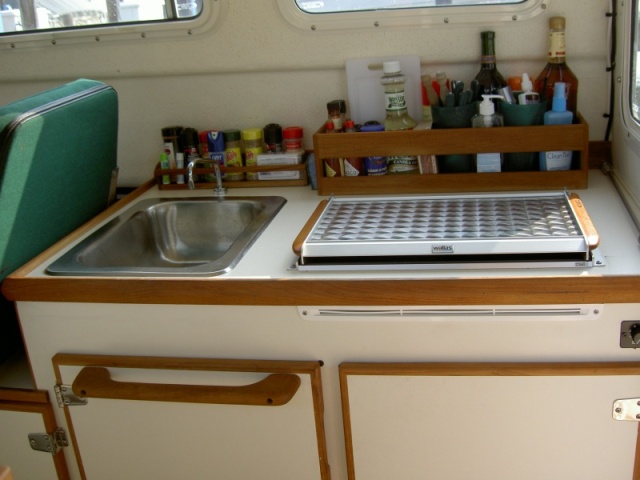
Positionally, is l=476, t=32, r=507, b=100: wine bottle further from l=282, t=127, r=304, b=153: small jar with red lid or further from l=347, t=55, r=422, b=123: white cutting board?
l=282, t=127, r=304, b=153: small jar with red lid

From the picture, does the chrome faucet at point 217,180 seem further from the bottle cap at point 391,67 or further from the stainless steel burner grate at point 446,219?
the bottle cap at point 391,67

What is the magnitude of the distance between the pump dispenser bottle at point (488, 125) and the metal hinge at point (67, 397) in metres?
1.09

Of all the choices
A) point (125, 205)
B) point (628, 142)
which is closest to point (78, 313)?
point (125, 205)

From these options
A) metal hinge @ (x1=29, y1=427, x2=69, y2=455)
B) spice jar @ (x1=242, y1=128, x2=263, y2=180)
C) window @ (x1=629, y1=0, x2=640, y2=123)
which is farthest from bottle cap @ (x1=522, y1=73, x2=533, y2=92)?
metal hinge @ (x1=29, y1=427, x2=69, y2=455)

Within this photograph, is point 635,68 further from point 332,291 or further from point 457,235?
point 332,291

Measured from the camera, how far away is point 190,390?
1.57 metres

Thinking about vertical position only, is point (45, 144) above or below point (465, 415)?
above

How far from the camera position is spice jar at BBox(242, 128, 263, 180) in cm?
213

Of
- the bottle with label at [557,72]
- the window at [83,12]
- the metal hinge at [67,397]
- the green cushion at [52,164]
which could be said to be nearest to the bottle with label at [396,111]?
the bottle with label at [557,72]

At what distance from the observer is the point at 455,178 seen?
6.17ft

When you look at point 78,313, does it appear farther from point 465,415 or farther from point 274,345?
point 465,415

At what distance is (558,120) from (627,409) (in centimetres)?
71

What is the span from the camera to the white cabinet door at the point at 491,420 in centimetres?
147

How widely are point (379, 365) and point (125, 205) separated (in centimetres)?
94
